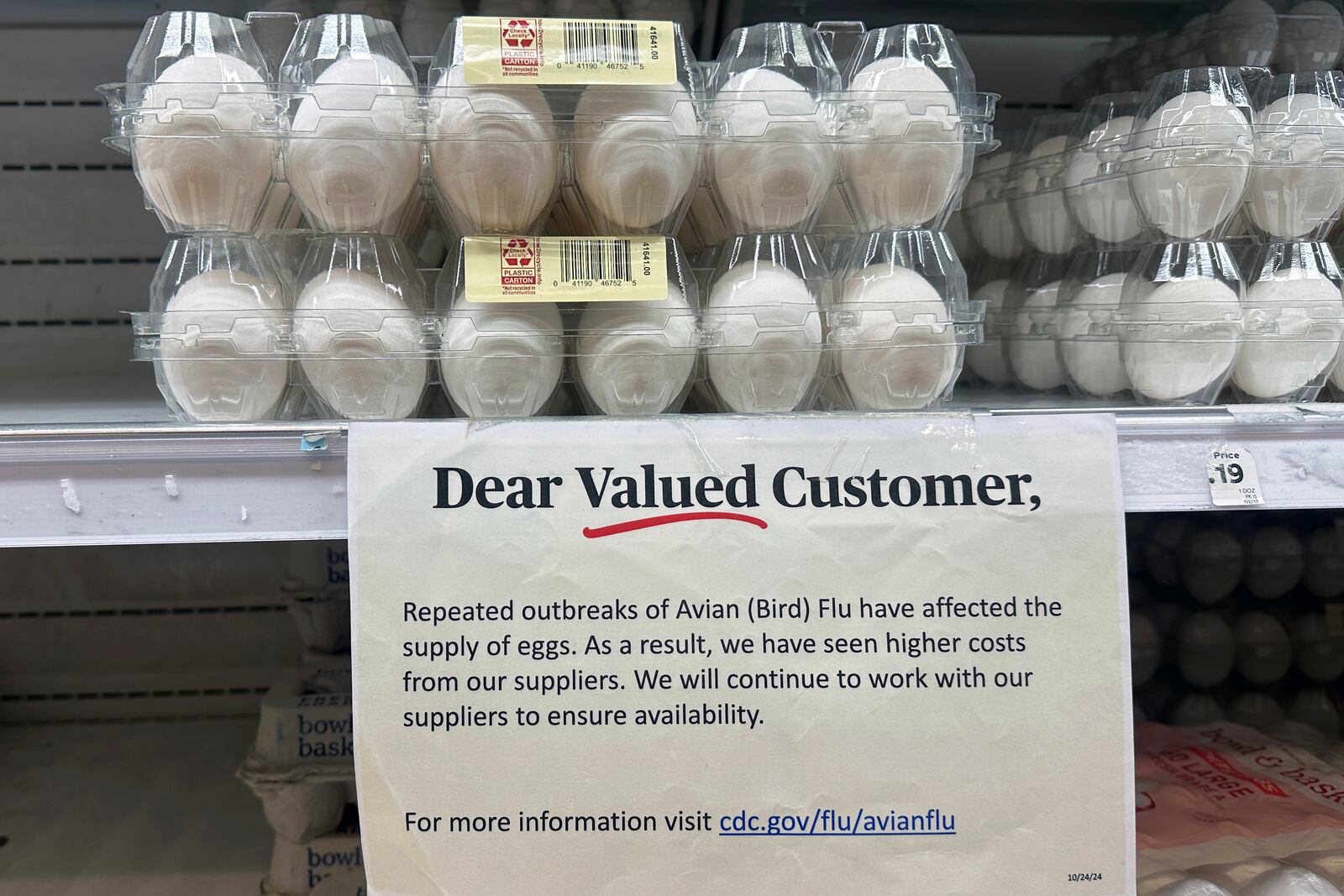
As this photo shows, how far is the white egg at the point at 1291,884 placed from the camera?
897mm

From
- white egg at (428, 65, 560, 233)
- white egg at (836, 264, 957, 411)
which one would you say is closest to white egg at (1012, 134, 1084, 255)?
white egg at (836, 264, 957, 411)

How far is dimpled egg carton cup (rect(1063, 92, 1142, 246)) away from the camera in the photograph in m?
0.93

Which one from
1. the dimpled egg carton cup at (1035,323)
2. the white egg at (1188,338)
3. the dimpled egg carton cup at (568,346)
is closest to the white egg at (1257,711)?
the dimpled egg carton cup at (1035,323)

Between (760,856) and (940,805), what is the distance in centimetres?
15

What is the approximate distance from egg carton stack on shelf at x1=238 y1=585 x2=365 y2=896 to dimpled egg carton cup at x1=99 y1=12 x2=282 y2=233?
65 centimetres

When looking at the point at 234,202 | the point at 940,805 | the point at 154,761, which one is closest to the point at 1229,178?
the point at 940,805

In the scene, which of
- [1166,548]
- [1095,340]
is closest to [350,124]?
[1095,340]

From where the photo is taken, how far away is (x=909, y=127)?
2.60ft

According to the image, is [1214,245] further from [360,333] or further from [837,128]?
[360,333]

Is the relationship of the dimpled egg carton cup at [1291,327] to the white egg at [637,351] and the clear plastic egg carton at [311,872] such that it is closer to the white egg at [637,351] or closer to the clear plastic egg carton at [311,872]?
the white egg at [637,351]

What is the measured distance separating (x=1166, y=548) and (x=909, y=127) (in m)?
0.88

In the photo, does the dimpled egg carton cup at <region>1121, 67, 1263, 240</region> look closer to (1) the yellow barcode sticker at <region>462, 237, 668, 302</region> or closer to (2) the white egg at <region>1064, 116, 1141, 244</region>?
(2) the white egg at <region>1064, 116, 1141, 244</region>

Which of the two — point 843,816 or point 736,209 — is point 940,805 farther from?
point 736,209

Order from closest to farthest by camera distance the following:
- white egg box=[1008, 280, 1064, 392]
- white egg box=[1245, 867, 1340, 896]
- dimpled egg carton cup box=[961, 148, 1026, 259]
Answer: white egg box=[1245, 867, 1340, 896] → white egg box=[1008, 280, 1064, 392] → dimpled egg carton cup box=[961, 148, 1026, 259]
